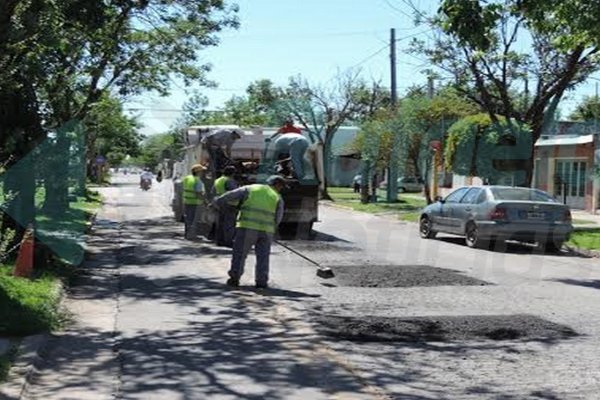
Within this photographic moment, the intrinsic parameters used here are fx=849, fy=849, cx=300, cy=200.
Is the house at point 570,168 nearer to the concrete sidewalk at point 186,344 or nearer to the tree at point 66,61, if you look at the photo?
the tree at point 66,61

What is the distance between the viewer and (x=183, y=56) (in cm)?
2550

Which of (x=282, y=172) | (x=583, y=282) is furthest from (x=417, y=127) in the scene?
(x=583, y=282)

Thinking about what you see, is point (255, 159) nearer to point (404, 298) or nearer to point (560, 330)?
point (404, 298)

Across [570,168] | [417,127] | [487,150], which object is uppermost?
[417,127]

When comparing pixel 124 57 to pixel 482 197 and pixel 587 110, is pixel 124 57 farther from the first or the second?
pixel 587 110

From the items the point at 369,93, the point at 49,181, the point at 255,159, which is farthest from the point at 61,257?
the point at 369,93

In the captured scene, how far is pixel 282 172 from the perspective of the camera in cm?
1944

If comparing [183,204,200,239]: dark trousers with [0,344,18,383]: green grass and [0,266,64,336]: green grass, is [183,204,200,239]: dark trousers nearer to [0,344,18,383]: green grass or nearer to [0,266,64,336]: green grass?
[0,266,64,336]: green grass

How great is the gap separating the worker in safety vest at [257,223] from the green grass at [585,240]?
9657mm

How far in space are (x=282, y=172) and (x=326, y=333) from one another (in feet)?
36.6

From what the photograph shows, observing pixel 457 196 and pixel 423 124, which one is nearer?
pixel 457 196

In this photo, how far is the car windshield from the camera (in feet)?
59.7

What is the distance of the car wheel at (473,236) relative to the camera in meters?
18.1

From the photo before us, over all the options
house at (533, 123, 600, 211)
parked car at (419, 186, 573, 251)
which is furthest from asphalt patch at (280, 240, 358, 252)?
house at (533, 123, 600, 211)
